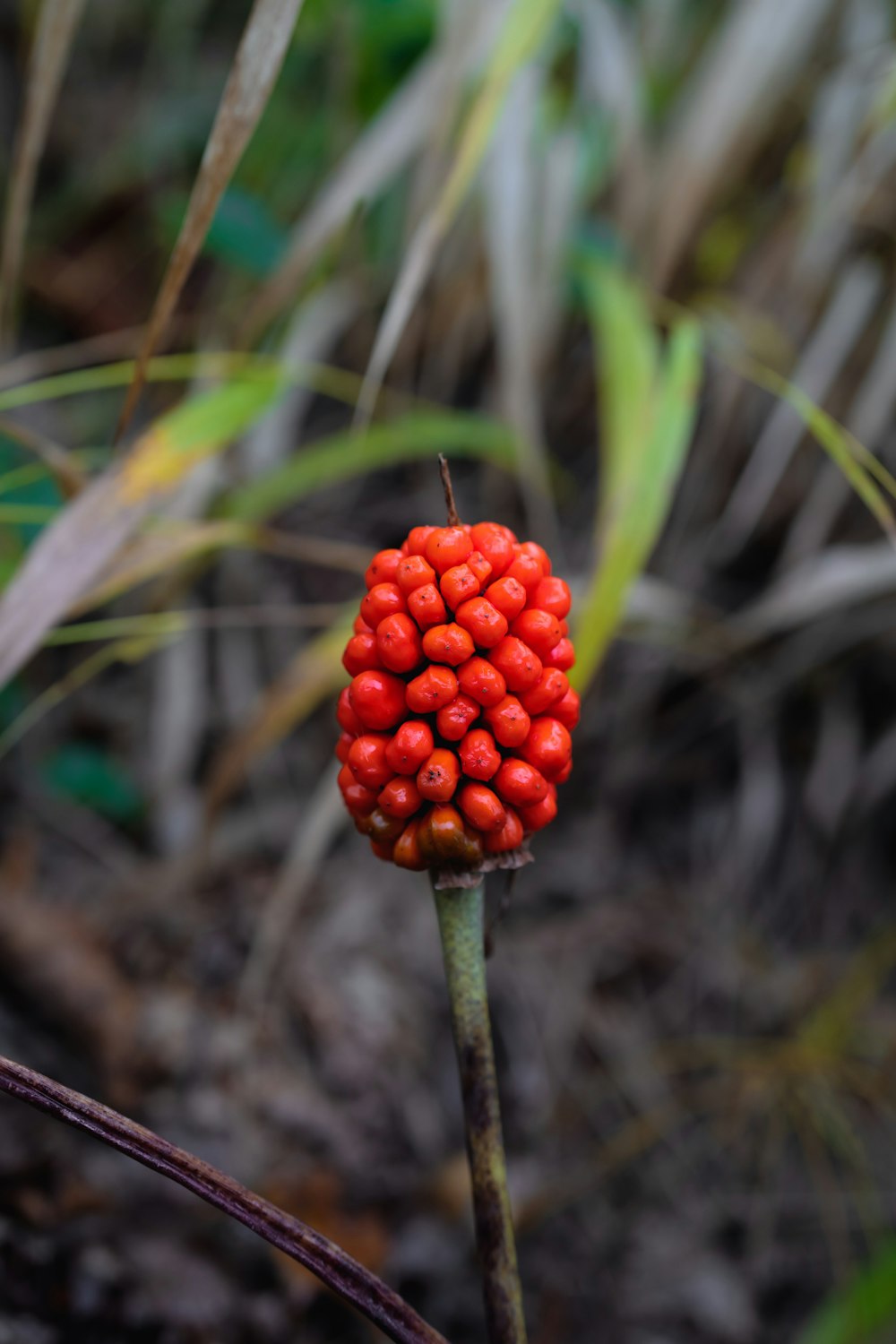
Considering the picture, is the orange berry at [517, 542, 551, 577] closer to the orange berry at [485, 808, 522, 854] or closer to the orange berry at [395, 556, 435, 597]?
the orange berry at [395, 556, 435, 597]

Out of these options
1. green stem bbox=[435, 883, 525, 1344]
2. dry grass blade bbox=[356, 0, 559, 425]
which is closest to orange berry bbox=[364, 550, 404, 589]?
green stem bbox=[435, 883, 525, 1344]

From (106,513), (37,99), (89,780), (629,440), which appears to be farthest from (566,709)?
(89,780)

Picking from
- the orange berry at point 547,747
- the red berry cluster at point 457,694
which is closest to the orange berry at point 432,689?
the red berry cluster at point 457,694

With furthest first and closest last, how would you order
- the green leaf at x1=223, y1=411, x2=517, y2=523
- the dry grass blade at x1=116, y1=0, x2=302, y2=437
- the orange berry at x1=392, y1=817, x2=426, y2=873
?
1. the green leaf at x1=223, y1=411, x2=517, y2=523
2. the dry grass blade at x1=116, y1=0, x2=302, y2=437
3. the orange berry at x1=392, y1=817, x2=426, y2=873

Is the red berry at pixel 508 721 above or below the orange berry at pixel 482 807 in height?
above

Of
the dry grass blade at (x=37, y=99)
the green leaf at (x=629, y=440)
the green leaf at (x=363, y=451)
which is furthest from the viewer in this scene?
the green leaf at (x=363, y=451)

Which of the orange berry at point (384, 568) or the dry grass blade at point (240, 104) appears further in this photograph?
the dry grass blade at point (240, 104)

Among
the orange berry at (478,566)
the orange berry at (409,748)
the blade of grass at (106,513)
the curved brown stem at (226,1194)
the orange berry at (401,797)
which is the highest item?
the blade of grass at (106,513)

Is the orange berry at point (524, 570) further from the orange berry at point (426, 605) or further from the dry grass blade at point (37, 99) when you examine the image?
the dry grass blade at point (37, 99)
